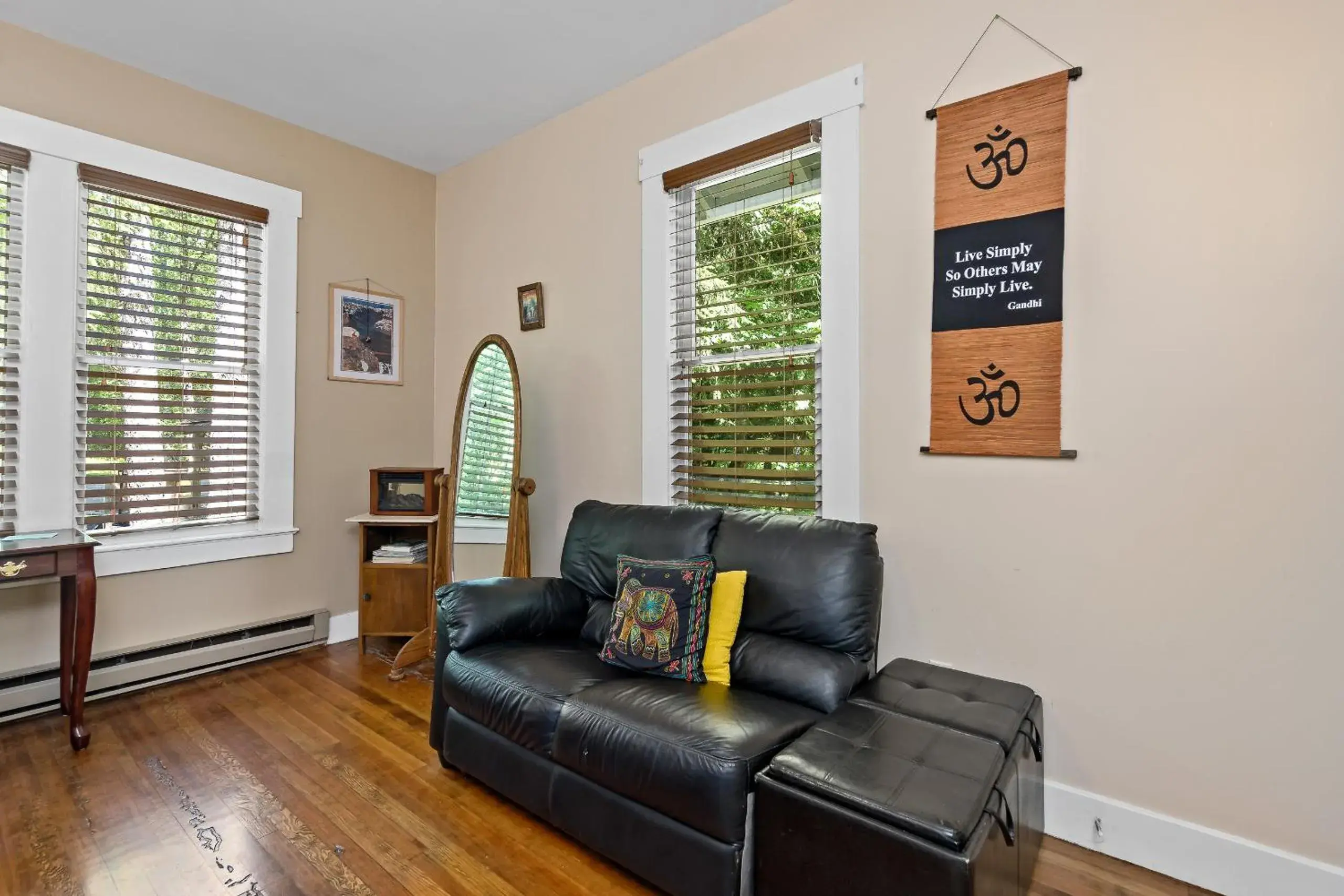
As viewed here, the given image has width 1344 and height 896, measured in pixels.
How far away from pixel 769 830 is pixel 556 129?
3454mm

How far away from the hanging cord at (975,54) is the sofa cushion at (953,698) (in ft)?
6.17

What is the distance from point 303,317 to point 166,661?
1.90 metres

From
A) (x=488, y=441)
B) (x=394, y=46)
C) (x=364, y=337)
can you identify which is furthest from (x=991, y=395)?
(x=364, y=337)

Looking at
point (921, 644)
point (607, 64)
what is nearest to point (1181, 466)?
point (921, 644)

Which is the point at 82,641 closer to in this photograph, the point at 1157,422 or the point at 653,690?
the point at 653,690

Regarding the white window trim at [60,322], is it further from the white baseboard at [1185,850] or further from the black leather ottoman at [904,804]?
the white baseboard at [1185,850]

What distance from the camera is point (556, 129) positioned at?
357 cm

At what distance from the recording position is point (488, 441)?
135 inches

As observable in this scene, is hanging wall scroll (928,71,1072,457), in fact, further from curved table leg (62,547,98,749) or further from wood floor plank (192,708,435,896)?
curved table leg (62,547,98,749)

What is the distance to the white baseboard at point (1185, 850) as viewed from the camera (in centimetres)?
169

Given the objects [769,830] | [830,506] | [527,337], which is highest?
[527,337]

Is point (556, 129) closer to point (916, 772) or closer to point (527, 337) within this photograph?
point (527, 337)

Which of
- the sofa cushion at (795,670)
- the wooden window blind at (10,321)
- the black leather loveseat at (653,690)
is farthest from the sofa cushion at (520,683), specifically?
the wooden window blind at (10,321)

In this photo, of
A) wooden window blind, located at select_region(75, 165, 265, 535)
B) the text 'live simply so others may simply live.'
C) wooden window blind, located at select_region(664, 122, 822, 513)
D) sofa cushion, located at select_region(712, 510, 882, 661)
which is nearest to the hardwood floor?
sofa cushion, located at select_region(712, 510, 882, 661)
